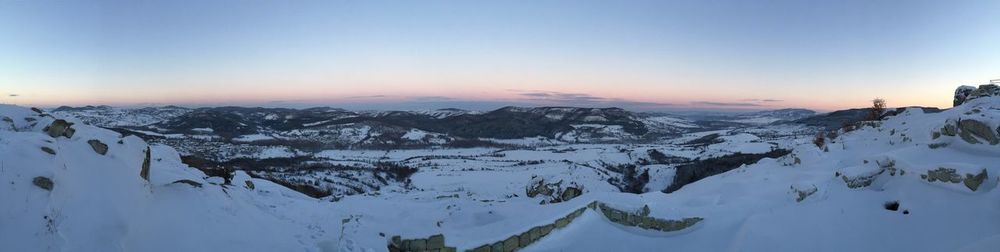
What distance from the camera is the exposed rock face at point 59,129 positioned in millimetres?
11461

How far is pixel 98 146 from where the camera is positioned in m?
11.3

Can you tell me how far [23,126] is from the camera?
40.9 feet

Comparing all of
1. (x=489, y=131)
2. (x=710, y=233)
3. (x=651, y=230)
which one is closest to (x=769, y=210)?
(x=710, y=233)

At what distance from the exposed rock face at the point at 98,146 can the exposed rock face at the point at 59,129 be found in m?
0.70

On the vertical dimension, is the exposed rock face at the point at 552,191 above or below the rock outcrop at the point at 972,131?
below

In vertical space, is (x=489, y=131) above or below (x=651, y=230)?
below

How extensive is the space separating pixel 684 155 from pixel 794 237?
8693 cm

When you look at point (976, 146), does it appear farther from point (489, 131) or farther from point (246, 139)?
point (489, 131)

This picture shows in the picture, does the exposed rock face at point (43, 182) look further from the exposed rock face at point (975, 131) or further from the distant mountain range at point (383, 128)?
the distant mountain range at point (383, 128)

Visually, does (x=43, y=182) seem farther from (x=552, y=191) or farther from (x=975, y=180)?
(x=975, y=180)

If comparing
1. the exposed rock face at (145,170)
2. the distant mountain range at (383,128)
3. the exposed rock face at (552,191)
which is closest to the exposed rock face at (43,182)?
the exposed rock face at (145,170)

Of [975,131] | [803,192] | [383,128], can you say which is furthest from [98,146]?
[383,128]

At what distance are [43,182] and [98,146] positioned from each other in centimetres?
326

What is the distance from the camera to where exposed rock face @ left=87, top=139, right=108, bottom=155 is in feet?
36.7
